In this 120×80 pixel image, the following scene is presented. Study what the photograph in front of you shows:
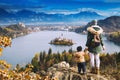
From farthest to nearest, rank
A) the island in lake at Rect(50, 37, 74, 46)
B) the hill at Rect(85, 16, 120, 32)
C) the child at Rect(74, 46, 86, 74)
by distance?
the hill at Rect(85, 16, 120, 32) < the island in lake at Rect(50, 37, 74, 46) < the child at Rect(74, 46, 86, 74)

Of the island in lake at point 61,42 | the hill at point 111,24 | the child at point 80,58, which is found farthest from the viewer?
the hill at point 111,24

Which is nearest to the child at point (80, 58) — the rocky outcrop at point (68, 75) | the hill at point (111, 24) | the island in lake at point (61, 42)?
the rocky outcrop at point (68, 75)

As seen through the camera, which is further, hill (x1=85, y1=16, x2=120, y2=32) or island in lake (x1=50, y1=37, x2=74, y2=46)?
hill (x1=85, y1=16, x2=120, y2=32)

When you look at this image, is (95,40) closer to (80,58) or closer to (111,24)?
(80,58)

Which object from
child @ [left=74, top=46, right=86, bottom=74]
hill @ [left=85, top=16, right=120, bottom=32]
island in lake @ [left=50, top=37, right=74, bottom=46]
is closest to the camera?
child @ [left=74, top=46, right=86, bottom=74]

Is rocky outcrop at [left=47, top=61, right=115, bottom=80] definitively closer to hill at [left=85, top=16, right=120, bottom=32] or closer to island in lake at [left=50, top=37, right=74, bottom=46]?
island in lake at [left=50, top=37, right=74, bottom=46]

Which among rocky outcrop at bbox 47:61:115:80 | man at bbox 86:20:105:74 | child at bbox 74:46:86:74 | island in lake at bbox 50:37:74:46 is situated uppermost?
man at bbox 86:20:105:74

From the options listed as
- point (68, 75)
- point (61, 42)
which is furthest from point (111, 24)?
point (68, 75)

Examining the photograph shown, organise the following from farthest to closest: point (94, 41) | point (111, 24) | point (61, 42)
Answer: point (111, 24)
point (61, 42)
point (94, 41)

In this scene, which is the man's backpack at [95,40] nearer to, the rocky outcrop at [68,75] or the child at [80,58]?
the child at [80,58]

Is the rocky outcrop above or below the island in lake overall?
above

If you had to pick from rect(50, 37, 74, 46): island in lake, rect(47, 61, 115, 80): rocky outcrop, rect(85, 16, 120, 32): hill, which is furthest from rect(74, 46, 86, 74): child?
rect(85, 16, 120, 32): hill

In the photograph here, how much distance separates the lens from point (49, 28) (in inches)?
1884

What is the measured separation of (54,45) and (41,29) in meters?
6.73
